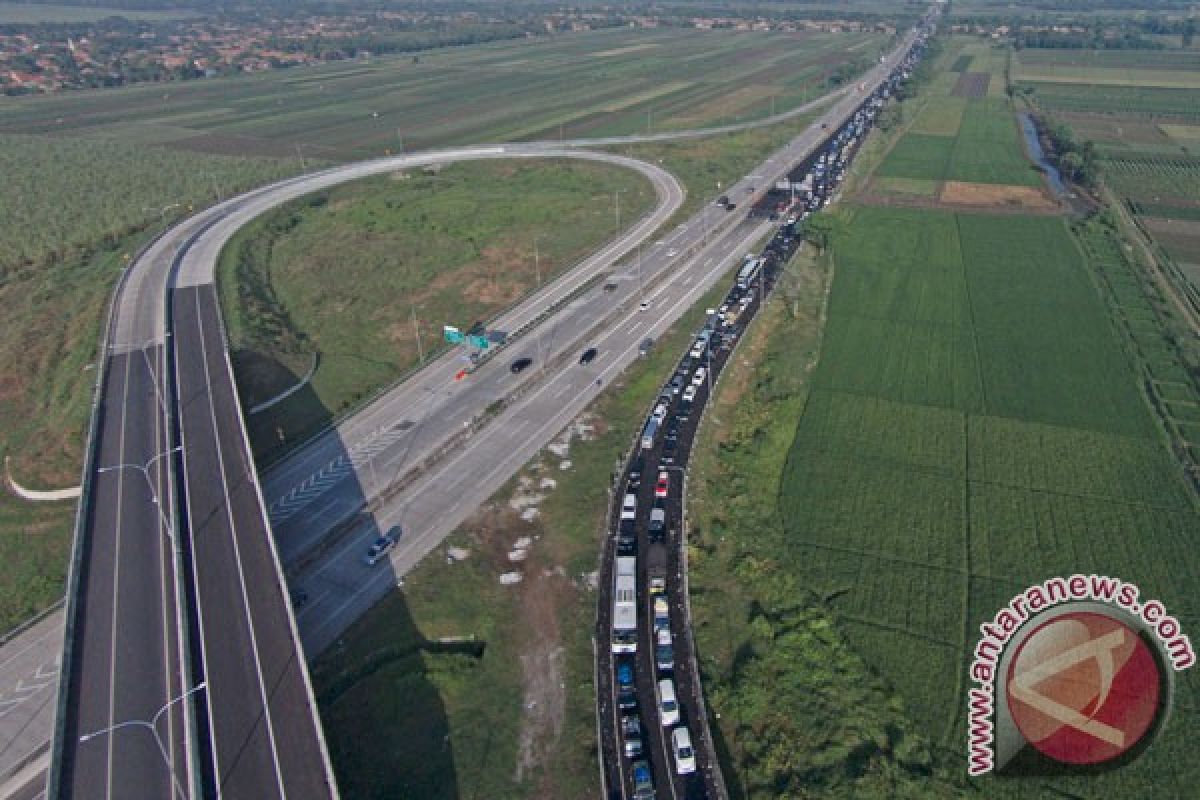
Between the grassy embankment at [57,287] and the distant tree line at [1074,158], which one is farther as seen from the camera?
the distant tree line at [1074,158]

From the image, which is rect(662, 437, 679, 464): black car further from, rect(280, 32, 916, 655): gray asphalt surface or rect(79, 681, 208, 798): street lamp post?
rect(79, 681, 208, 798): street lamp post

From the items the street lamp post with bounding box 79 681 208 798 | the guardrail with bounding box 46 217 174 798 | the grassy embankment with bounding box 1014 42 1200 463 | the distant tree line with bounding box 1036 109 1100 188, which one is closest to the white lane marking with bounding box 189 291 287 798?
the street lamp post with bounding box 79 681 208 798

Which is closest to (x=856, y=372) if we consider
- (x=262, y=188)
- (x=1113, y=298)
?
(x=1113, y=298)

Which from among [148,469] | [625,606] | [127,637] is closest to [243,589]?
[127,637]

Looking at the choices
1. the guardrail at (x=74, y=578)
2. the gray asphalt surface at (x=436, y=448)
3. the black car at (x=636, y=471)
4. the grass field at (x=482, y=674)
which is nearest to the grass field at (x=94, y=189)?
the guardrail at (x=74, y=578)

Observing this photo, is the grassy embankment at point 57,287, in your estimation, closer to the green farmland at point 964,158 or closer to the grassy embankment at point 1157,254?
the grassy embankment at point 1157,254

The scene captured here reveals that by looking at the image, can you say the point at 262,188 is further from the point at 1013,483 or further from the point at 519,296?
the point at 1013,483
